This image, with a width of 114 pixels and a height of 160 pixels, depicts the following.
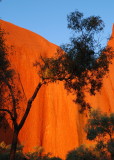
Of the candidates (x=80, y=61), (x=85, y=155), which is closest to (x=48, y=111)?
(x=85, y=155)

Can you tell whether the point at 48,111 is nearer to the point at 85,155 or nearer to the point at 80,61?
the point at 85,155

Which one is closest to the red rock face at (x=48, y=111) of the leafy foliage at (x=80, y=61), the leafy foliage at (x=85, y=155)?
the leafy foliage at (x=85, y=155)

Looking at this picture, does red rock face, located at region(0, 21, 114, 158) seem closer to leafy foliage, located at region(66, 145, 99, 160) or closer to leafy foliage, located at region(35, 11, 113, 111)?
leafy foliage, located at region(66, 145, 99, 160)

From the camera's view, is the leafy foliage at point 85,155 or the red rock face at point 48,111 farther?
the red rock face at point 48,111

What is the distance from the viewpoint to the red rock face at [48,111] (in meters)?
30.3

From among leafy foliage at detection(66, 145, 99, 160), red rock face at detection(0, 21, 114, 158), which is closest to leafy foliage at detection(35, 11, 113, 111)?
leafy foliage at detection(66, 145, 99, 160)

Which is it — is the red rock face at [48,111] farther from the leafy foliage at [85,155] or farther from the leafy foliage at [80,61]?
the leafy foliage at [80,61]

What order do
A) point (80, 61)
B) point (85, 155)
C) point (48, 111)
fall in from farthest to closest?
point (48, 111) < point (85, 155) < point (80, 61)

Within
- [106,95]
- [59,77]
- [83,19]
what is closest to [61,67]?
[59,77]

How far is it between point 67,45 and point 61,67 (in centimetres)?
125

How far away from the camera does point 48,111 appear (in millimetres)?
33375

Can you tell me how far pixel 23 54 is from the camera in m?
37.0

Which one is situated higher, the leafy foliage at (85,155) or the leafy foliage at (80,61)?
the leafy foliage at (80,61)

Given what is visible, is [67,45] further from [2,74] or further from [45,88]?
[45,88]
